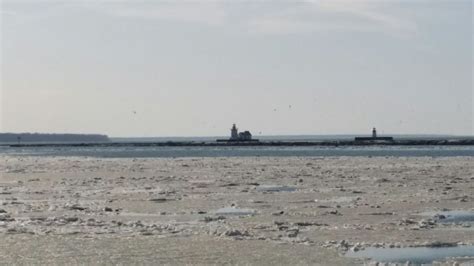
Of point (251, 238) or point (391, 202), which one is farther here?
point (391, 202)

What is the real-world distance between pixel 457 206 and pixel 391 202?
1682mm

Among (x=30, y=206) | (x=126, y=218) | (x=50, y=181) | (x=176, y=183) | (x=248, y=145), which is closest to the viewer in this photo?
(x=126, y=218)

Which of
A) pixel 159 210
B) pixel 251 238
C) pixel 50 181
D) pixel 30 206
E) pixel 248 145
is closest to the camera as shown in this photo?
pixel 251 238

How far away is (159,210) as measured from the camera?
17.8 meters

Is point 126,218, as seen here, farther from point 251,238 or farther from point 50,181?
point 50,181

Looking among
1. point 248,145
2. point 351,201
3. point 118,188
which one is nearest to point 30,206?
point 118,188

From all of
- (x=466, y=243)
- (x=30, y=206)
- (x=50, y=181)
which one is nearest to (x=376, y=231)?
(x=466, y=243)

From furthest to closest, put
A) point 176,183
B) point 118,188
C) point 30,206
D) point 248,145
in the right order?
1. point 248,145
2. point 176,183
3. point 118,188
4. point 30,206

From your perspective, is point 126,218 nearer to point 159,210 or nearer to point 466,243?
point 159,210

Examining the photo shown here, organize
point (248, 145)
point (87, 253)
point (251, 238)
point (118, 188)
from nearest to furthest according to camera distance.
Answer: point (87, 253) → point (251, 238) → point (118, 188) → point (248, 145)

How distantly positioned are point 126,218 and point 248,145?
3102 inches

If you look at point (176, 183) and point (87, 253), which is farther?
point (176, 183)

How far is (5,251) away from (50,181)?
17692mm

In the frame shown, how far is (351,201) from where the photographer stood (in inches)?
759
